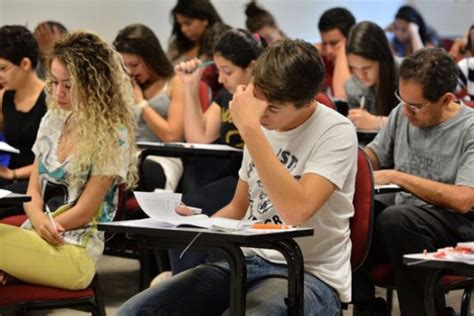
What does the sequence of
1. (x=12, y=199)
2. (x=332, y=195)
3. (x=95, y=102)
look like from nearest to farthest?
(x=332, y=195) → (x=12, y=199) → (x=95, y=102)

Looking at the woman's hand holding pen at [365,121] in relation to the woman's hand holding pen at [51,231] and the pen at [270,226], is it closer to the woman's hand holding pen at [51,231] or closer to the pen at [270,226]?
the woman's hand holding pen at [51,231]

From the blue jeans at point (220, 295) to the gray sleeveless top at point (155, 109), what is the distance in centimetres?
224

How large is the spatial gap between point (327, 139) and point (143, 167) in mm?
1869

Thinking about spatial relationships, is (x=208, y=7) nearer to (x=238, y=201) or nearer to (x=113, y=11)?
(x=113, y=11)

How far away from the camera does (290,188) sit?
8.21ft

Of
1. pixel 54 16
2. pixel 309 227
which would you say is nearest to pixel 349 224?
pixel 309 227

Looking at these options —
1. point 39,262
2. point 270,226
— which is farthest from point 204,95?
point 270,226

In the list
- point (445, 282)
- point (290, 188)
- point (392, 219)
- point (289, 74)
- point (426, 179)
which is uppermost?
point (289, 74)

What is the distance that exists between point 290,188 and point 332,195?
0.21 meters

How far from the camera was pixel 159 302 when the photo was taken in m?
2.53

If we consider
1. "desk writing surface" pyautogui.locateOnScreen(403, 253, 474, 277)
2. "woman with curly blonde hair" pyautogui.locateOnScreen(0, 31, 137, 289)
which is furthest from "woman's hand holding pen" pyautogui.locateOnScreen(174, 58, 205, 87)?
"desk writing surface" pyautogui.locateOnScreen(403, 253, 474, 277)

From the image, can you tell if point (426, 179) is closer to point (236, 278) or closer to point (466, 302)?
point (466, 302)

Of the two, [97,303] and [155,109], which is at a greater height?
[155,109]

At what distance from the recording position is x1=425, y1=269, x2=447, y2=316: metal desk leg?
2531mm
